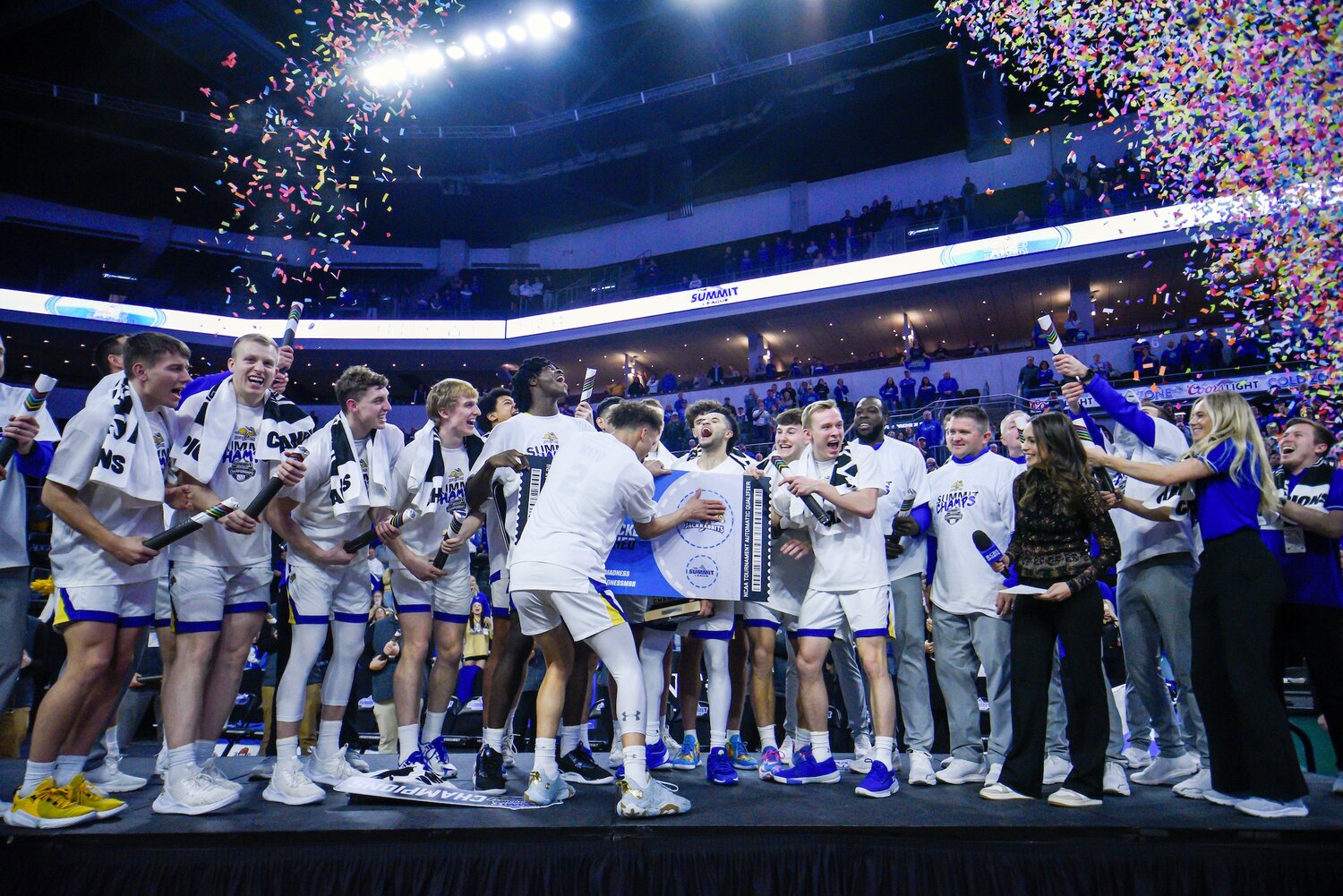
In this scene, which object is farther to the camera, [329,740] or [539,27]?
[539,27]

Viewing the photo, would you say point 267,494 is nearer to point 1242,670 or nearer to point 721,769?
point 721,769

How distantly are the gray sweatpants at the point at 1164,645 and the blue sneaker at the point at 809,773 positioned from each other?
76.6 inches

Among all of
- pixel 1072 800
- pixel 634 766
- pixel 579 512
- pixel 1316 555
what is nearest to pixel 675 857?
pixel 634 766

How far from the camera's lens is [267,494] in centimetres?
404

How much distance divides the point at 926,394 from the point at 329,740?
18909 millimetres

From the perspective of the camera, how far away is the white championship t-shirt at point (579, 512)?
396 centimetres

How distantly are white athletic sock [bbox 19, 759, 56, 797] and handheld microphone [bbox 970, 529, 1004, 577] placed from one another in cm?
500

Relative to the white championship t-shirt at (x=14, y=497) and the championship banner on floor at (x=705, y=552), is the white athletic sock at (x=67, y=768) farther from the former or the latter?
the championship banner on floor at (x=705, y=552)

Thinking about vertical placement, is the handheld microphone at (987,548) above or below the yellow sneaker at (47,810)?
above

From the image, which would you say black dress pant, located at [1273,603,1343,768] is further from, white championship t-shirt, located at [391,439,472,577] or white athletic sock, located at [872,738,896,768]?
white championship t-shirt, located at [391,439,472,577]

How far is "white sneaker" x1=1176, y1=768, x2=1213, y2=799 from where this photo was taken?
4.29 metres

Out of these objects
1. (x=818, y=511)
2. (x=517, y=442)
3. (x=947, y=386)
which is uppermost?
(x=947, y=386)

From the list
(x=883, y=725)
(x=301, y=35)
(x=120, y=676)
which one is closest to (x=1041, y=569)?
(x=883, y=725)

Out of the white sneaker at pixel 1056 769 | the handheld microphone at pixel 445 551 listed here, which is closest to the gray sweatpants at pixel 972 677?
the white sneaker at pixel 1056 769
